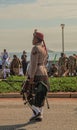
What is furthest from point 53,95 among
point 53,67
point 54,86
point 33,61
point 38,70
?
point 53,67

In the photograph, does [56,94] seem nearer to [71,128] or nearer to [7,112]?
[7,112]

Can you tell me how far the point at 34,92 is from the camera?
9.95 m

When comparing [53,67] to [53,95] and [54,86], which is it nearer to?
[54,86]

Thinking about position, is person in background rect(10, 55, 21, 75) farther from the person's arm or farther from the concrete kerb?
the person's arm

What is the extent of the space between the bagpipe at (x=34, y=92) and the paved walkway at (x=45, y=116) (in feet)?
1.49

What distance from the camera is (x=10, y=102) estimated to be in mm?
13891

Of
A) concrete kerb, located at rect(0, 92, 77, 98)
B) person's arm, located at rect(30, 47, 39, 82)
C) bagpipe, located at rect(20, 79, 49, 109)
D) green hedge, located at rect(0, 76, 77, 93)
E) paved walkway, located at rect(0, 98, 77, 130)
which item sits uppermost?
person's arm, located at rect(30, 47, 39, 82)

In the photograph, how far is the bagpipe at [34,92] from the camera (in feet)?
32.2

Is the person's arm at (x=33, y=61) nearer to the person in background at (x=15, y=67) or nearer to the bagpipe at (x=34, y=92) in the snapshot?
the bagpipe at (x=34, y=92)

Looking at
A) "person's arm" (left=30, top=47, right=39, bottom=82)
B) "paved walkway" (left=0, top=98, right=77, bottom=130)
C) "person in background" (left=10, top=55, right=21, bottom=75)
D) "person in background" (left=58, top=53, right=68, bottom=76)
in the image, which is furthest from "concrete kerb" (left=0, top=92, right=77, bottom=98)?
"person in background" (left=10, top=55, right=21, bottom=75)

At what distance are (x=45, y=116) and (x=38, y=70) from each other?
1465mm

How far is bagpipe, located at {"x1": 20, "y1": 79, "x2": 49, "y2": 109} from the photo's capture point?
32.2 feet

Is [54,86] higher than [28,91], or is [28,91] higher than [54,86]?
[28,91]

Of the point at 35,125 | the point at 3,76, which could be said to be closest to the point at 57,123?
the point at 35,125
